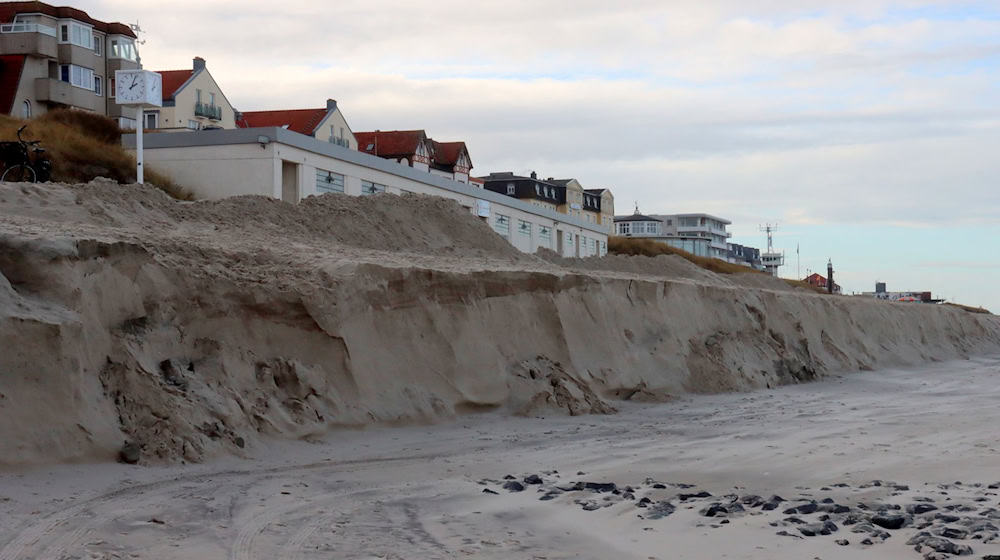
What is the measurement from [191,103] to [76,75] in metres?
7.51

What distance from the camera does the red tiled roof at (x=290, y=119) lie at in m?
67.8

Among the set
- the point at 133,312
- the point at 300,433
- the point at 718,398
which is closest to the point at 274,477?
the point at 300,433

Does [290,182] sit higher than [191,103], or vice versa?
[191,103]

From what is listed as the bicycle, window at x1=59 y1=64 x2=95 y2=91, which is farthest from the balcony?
the bicycle

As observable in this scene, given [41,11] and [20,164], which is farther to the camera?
[41,11]

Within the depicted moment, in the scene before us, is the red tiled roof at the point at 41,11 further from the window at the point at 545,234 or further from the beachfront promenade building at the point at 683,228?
the beachfront promenade building at the point at 683,228

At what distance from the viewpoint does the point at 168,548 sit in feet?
23.0

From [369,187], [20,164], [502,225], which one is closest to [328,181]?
[369,187]

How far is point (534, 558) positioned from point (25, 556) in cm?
334

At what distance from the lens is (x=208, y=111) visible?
219ft

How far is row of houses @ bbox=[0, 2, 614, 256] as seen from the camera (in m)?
26.3

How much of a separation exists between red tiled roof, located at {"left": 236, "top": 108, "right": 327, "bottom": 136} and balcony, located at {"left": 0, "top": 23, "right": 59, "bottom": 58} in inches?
553

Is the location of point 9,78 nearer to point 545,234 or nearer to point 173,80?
point 173,80

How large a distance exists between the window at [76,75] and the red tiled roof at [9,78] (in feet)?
8.52
